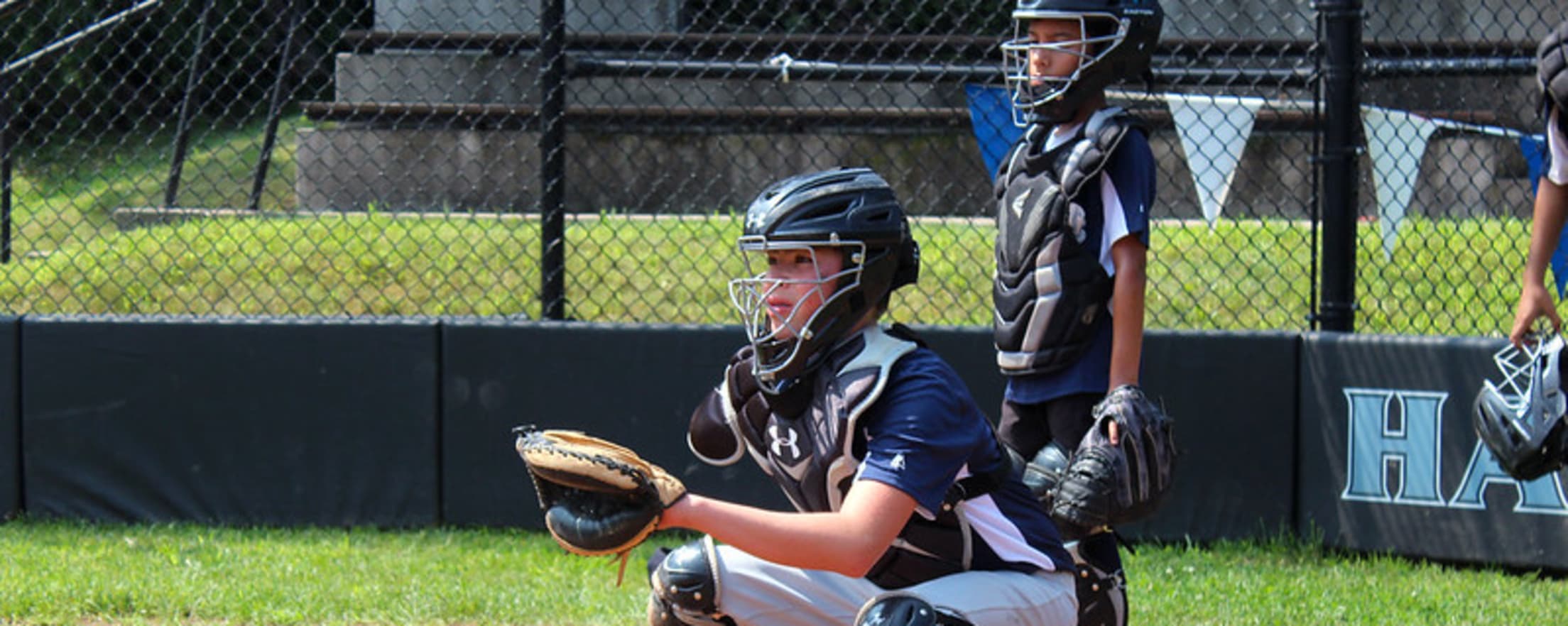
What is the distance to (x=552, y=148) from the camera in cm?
596

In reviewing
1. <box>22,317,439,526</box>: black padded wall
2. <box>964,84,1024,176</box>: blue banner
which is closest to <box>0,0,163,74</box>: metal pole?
<box>22,317,439,526</box>: black padded wall

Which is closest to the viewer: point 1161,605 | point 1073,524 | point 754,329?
point 754,329

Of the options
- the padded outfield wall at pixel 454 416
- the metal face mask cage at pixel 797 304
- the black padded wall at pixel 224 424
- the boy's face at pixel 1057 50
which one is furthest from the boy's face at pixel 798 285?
the black padded wall at pixel 224 424

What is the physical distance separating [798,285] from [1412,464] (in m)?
3.13

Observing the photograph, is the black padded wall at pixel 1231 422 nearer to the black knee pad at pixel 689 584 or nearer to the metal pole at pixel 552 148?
the metal pole at pixel 552 148

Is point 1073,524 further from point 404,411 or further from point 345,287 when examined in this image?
point 345,287

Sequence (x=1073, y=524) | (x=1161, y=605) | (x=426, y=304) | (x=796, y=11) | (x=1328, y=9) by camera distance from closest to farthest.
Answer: (x=1073, y=524)
(x=1161, y=605)
(x=1328, y=9)
(x=426, y=304)
(x=796, y=11)

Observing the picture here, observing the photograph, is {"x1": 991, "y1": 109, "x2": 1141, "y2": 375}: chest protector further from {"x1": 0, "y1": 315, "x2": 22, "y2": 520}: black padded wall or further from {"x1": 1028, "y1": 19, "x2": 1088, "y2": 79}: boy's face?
{"x1": 0, "y1": 315, "x2": 22, "y2": 520}: black padded wall

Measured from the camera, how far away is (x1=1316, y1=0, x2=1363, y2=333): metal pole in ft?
18.5

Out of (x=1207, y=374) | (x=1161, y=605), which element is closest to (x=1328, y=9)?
(x=1207, y=374)

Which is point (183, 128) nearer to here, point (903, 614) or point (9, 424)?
point (9, 424)

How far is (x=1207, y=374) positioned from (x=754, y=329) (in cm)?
294

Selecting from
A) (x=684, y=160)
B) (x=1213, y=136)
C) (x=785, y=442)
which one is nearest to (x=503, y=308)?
(x=684, y=160)

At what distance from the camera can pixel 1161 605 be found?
16.2ft
